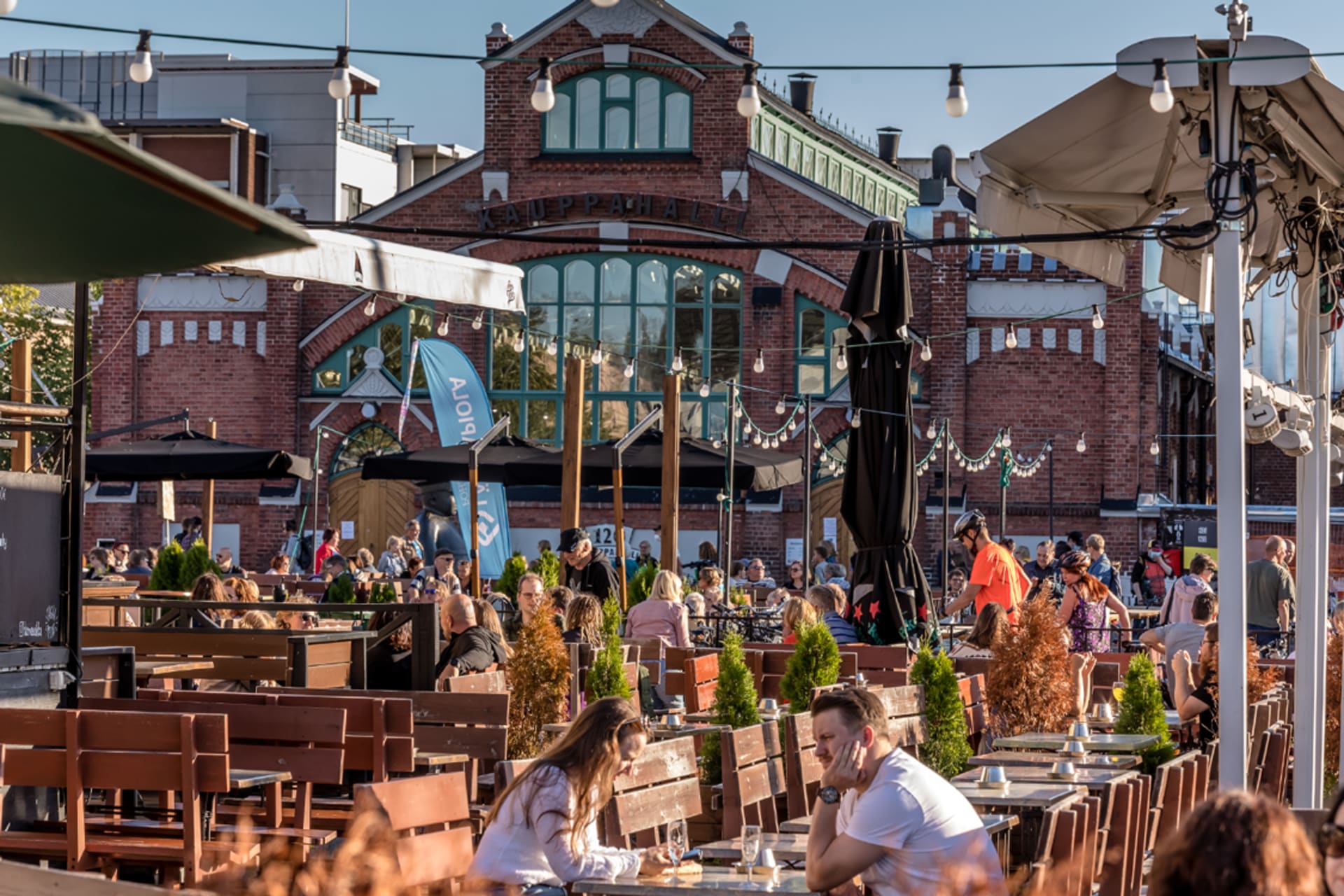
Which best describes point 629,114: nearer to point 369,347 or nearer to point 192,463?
point 369,347

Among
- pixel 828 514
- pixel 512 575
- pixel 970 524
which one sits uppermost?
pixel 828 514

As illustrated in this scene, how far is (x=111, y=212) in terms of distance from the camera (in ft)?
10.5

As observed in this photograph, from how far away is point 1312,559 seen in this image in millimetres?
9250

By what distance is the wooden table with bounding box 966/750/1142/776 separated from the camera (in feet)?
28.5

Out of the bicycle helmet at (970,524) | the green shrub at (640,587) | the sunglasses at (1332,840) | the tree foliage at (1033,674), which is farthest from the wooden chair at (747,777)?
the green shrub at (640,587)

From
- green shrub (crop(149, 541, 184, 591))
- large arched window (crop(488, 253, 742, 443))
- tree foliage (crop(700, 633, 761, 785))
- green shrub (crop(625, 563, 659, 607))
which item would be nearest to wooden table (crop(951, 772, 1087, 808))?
tree foliage (crop(700, 633, 761, 785))

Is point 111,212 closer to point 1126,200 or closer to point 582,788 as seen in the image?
point 582,788

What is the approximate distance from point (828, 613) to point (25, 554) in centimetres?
679

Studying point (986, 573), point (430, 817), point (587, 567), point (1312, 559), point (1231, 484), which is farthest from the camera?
point (587, 567)

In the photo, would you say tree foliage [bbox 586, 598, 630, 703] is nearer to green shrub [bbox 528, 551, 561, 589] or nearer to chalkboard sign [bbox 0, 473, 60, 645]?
chalkboard sign [bbox 0, 473, 60, 645]

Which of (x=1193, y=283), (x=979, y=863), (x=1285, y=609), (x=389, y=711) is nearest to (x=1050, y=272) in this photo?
(x=1285, y=609)

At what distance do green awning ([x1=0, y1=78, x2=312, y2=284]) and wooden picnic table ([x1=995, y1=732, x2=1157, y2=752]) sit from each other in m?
6.84

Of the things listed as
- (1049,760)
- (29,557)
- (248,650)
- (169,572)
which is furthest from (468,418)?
(1049,760)

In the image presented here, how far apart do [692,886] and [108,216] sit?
10.1ft
